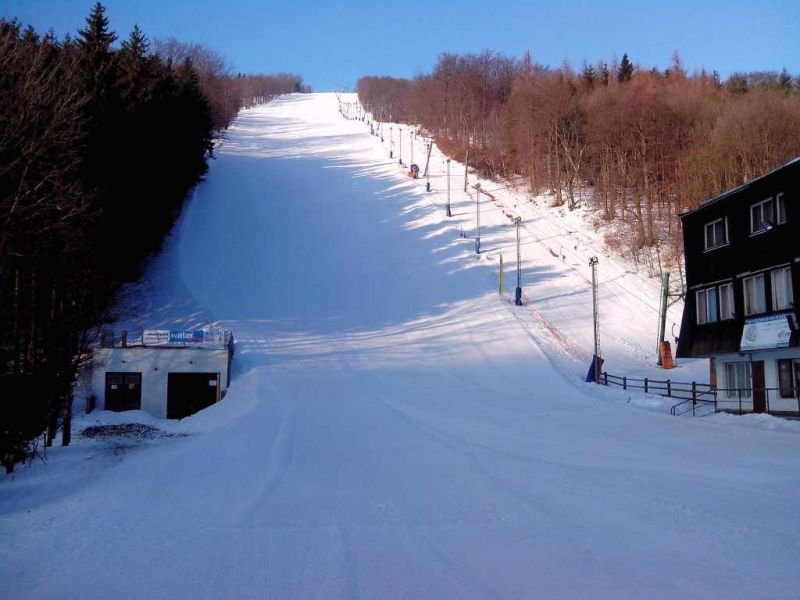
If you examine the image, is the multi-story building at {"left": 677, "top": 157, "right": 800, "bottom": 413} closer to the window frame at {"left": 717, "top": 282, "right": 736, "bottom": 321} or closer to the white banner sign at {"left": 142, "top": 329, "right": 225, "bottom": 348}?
the window frame at {"left": 717, "top": 282, "right": 736, "bottom": 321}

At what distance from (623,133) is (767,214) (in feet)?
129

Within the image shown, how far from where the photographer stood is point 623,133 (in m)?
59.9

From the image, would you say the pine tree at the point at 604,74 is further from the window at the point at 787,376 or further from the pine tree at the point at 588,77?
the window at the point at 787,376

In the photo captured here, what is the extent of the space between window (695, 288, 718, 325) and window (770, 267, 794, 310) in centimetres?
328

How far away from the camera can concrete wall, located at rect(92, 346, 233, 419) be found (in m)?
30.8

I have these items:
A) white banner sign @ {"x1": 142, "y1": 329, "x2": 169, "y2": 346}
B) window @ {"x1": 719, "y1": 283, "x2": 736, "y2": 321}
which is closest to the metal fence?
window @ {"x1": 719, "y1": 283, "x2": 736, "y2": 321}

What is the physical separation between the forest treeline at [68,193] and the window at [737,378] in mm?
20039

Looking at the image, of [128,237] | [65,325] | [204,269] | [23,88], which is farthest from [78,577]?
[204,269]

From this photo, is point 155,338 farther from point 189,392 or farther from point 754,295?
point 754,295

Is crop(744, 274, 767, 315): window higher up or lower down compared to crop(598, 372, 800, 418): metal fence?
higher up

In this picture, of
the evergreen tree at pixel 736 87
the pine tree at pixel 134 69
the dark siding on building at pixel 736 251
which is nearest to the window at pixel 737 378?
the dark siding on building at pixel 736 251

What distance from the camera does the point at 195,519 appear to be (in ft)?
31.3

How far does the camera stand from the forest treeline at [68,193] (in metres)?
13.6

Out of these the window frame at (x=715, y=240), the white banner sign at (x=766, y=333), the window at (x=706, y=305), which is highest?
the window frame at (x=715, y=240)
